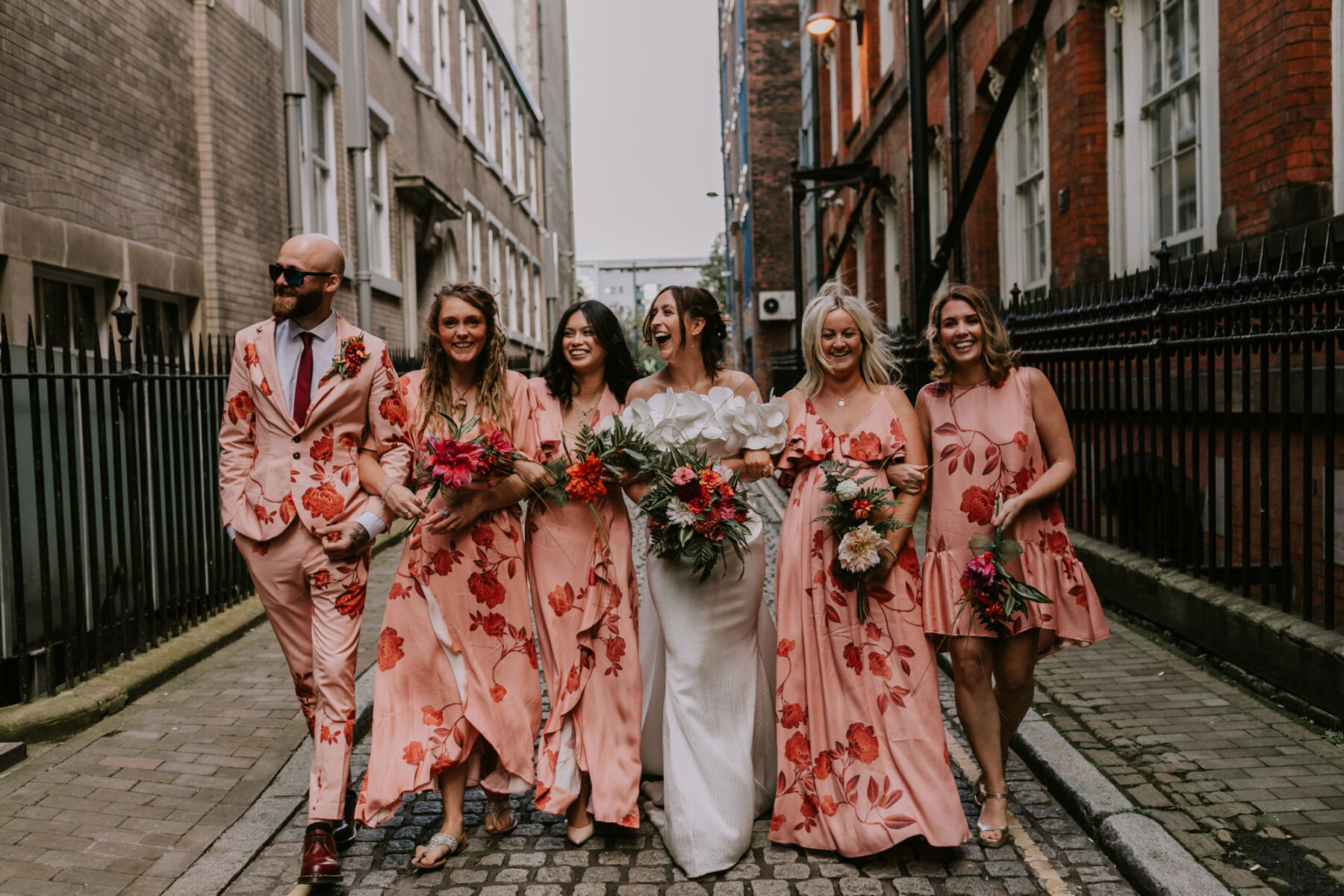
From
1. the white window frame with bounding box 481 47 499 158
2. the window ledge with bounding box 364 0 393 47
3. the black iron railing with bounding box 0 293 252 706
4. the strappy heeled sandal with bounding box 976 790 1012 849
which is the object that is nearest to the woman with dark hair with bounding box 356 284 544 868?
the strappy heeled sandal with bounding box 976 790 1012 849

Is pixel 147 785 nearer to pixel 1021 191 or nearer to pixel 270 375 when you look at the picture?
pixel 270 375

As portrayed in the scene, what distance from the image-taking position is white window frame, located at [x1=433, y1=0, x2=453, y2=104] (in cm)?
1919

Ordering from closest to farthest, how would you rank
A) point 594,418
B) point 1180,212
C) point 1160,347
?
point 594,418, point 1160,347, point 1180,212

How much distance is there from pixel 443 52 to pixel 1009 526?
18.3 m

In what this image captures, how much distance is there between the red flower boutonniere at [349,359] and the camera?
13.2 ft

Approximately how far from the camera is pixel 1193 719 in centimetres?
511

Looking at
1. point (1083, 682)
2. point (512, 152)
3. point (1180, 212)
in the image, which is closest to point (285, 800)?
point (1083, 682)

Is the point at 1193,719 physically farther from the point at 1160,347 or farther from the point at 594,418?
the point at 594,418

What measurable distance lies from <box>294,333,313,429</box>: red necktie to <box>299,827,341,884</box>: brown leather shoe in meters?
1.40

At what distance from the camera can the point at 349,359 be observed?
159 inches

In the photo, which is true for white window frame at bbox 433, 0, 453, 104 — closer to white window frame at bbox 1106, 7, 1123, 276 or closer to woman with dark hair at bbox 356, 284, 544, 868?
white window frame at bbox 1106, 7, 1123, 276

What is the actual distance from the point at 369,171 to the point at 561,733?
486 inches

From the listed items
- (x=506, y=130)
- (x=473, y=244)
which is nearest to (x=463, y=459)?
(x=473, y=244)

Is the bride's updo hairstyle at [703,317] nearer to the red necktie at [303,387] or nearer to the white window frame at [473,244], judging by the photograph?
the red necktie at [303,387]
